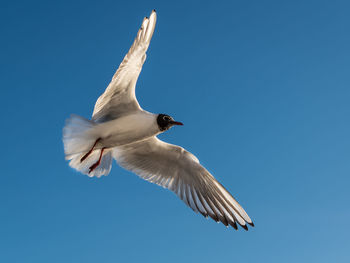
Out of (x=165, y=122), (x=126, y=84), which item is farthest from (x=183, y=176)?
(x=126, y=84)

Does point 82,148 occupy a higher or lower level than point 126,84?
lower

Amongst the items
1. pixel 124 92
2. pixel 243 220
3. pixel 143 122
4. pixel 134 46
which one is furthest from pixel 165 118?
pixel 243 220

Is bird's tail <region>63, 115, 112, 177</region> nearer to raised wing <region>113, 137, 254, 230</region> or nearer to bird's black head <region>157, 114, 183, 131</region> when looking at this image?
raised wing <region>113, 137, 254, 230</region>

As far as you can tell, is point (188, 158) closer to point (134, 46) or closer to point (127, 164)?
point (127, 164)

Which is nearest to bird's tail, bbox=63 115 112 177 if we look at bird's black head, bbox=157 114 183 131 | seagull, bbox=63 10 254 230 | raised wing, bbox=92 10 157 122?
seagull, bbox=63 10 254 230

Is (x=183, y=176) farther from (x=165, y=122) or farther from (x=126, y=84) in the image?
(x=126, y=84)

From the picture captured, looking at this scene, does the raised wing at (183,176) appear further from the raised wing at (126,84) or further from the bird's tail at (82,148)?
the raised wing at (126,84)

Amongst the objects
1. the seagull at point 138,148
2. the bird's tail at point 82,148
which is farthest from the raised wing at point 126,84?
the bird's tail at point 82,148
